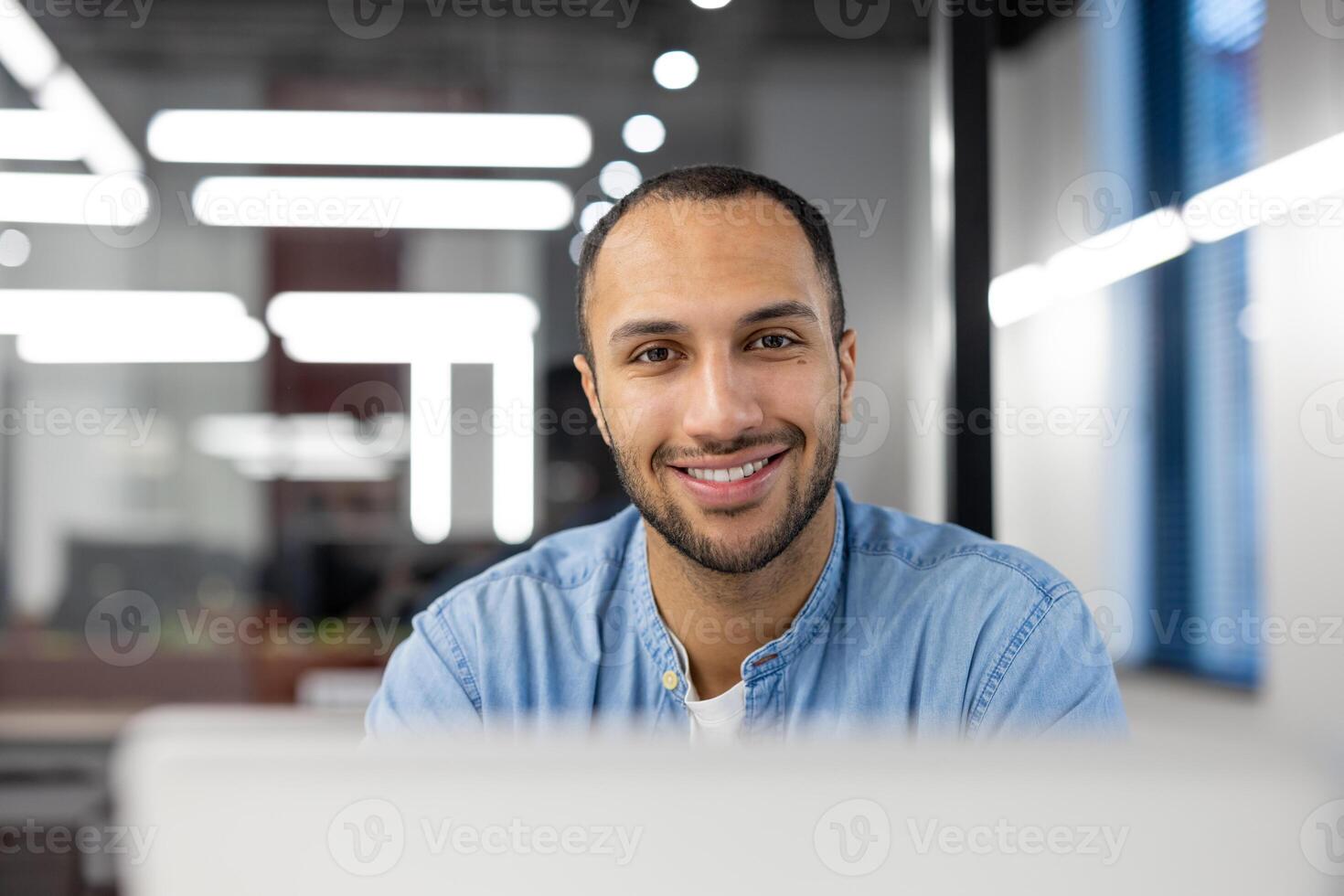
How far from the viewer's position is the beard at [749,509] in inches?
52.2

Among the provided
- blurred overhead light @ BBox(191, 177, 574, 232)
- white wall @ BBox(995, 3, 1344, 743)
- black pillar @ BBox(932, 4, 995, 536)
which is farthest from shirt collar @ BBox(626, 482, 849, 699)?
blurred overhead light @ BBox(191, 177, 574, 232)

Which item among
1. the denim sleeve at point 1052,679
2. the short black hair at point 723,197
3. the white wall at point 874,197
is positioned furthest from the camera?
the white wall at point 874,197

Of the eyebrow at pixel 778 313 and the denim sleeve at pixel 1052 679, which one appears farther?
the eyebrow at pixel 778 313

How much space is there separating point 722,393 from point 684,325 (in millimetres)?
90

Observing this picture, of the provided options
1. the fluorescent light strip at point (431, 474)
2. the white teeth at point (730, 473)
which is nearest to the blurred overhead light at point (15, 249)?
the fluorescent light strip at point (431, 474)

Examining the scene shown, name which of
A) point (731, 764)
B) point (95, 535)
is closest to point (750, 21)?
point (95, 535)

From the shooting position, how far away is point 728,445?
1312 millimetres

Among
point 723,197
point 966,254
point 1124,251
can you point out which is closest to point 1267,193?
point 1124,251

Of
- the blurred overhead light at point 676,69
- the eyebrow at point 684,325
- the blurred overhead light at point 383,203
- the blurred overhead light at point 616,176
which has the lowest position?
the eyebrow at point 684,325

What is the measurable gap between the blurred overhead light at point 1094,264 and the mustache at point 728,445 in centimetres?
158

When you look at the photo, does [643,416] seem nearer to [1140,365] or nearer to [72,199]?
[1140,365]

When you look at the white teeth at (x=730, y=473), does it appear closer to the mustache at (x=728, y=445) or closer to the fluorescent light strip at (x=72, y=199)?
the mustache at (x=728, y=445)

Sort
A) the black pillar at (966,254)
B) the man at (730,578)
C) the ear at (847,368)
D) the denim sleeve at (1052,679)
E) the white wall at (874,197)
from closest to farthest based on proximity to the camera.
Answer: the denim sleeve at (1052,679) < the man at (730,578) < the ear at (847,368) < the black pillar at (966,254) < the white wall at (874,197)

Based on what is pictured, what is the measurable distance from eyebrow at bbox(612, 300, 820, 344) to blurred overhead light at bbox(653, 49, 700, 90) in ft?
5.88
